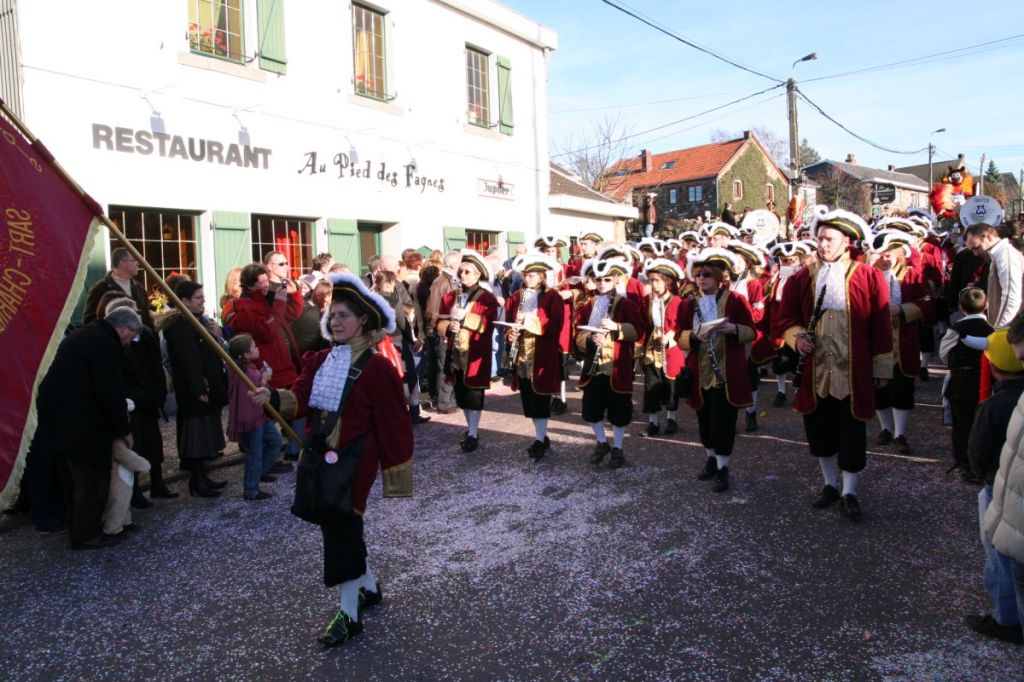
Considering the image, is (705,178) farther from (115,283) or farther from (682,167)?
(115,283)

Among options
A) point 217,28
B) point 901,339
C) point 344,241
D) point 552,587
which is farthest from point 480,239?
point 552,587

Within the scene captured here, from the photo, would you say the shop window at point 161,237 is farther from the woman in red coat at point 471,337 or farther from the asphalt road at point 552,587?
the asphalt road at point 552,587

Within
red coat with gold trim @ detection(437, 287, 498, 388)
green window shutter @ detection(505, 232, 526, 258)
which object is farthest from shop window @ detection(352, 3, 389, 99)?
red coat with gold trim @ detection(437, 287, 498, 388)

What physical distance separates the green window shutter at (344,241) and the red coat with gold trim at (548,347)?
6.30 meters

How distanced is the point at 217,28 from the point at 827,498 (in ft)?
33.5

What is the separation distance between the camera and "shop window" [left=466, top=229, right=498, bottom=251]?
15766 millimetres

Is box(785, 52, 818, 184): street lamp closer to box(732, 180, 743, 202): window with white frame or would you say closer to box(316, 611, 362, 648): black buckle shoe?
box(316, 611, 362, 648): black buckle shoe

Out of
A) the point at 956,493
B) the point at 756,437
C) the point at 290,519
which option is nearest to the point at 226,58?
the point at 290,519

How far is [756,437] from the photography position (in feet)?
23.8

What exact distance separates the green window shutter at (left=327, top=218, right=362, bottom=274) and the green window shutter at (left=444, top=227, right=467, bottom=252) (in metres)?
2.29

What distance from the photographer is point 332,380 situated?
3627mm

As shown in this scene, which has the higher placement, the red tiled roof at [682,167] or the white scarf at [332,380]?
the red tiled roof at [682,167]

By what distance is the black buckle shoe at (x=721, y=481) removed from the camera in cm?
558

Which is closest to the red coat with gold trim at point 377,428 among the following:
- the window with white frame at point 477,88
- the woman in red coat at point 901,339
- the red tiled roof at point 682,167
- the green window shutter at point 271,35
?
the woman in red coat at point 901,339
